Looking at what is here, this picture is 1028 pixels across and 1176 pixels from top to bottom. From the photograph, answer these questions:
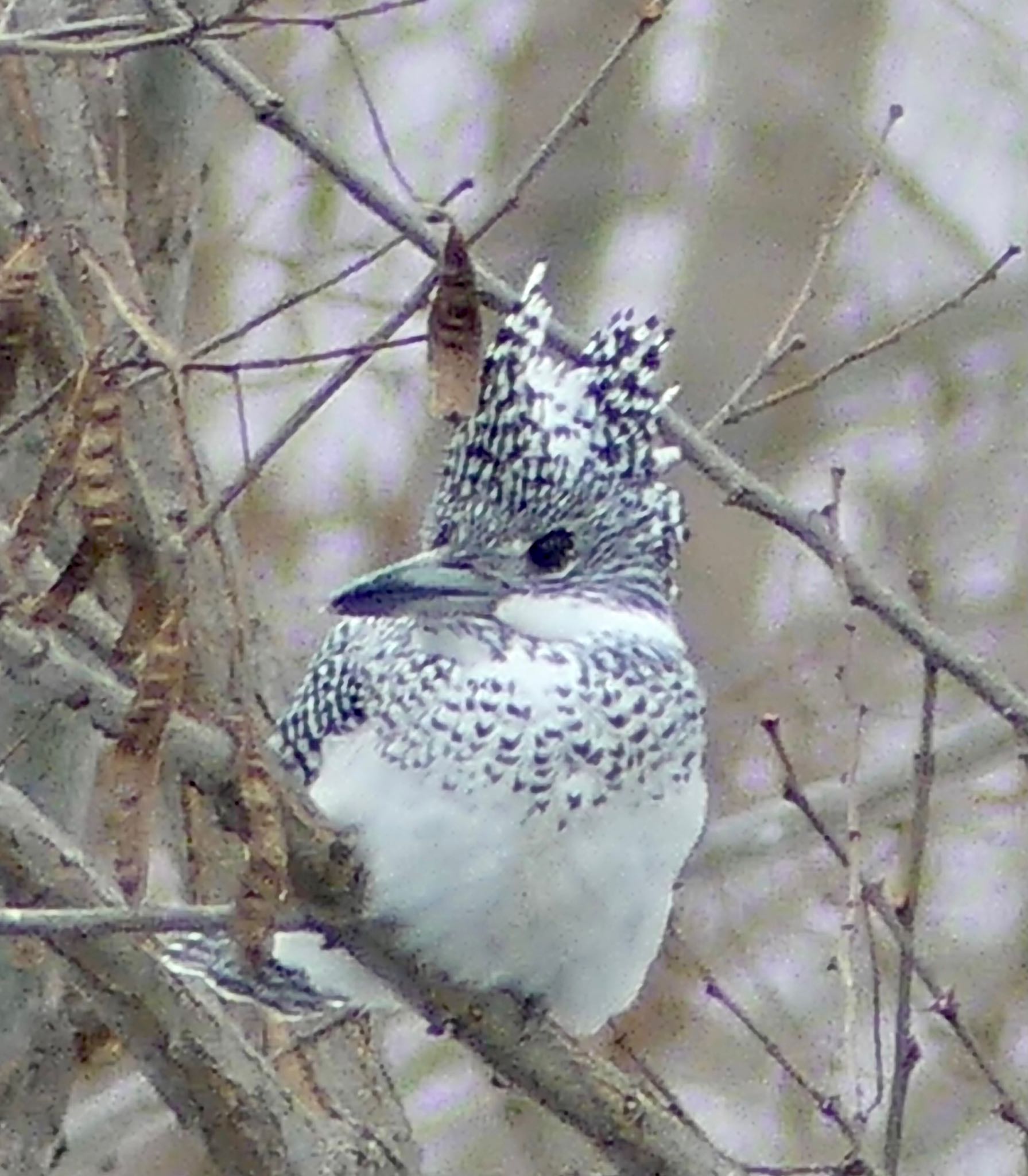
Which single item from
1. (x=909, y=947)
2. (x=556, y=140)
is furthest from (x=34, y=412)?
(x=909, y=947)

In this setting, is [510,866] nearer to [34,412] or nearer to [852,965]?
[852,965]

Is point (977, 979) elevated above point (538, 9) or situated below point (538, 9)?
below

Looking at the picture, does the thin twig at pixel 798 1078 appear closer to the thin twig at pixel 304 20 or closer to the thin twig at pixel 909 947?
the thin twig at pixel 909 947

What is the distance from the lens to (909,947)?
1.91 metres

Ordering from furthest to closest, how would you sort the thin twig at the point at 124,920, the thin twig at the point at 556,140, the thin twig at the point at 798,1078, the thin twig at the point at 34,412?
the thin twig at the point at 556,140
the thin twig at the point at 798,1078
the thin twig at the point at 34,412
the thin twig at the point at 124,920

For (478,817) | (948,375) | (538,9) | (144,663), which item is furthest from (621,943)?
→ (538,9)

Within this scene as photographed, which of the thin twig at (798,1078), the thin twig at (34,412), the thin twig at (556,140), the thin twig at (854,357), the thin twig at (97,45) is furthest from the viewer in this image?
the thin twig at (854,357)

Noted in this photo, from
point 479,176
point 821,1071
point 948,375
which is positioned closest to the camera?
point 821,1071

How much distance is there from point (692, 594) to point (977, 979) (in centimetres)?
89

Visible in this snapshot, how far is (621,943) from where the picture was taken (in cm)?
219

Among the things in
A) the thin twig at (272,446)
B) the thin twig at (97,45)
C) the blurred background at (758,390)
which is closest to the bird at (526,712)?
the thin twig at (272,446)

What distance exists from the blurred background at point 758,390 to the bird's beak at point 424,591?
1.45 meters

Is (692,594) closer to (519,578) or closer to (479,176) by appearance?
(479,176)

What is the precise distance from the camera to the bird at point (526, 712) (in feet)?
6.72
